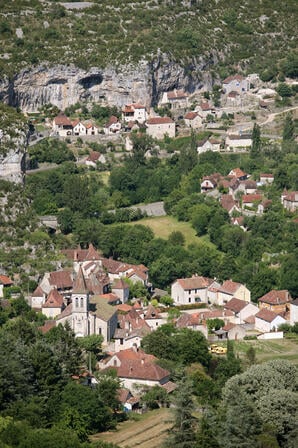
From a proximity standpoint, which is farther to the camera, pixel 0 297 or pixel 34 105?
pixel 34 105

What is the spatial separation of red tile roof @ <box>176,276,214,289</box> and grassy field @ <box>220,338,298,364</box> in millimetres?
6022

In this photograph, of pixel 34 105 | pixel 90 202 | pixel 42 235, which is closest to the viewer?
pixel 42 235

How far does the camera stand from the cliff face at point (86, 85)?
339 ft

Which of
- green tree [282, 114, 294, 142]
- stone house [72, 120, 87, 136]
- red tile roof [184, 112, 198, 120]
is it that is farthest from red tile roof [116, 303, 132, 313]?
red tile roof [184, 112, 198, 120]

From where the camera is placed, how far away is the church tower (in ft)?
232

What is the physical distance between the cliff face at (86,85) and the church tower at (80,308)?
111ft

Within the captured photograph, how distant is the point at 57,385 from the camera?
60.1 m

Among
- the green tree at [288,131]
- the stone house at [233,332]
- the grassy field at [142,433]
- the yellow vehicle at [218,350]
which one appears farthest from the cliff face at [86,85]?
the grassy field at [142,433]

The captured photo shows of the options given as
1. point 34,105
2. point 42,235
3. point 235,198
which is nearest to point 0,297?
point 42,235

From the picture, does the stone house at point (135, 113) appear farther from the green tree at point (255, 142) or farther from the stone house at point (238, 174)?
the stone house at point (238, 174)

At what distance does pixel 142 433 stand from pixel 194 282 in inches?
823

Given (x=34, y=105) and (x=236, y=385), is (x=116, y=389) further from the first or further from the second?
(x=34, y=105)

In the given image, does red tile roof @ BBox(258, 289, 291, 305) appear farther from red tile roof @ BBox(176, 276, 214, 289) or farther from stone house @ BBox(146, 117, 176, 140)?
stone house @ BBox(146, 117, 176, 140)

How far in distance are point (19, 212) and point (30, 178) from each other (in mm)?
7308
